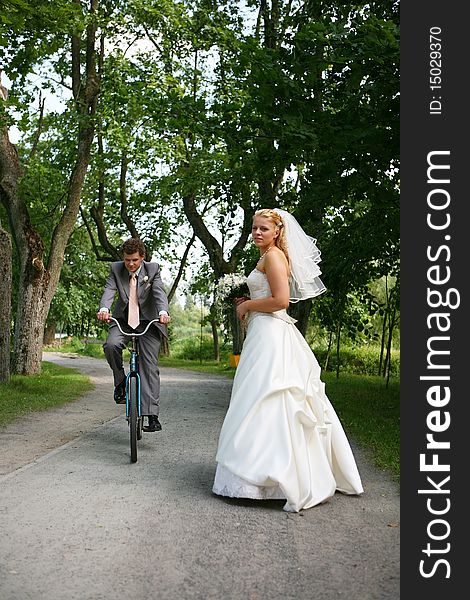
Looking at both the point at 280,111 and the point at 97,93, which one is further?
the point at 97,93

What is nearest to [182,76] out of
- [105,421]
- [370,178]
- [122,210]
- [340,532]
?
[122,210]

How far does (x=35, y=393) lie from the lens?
17188 millimetres

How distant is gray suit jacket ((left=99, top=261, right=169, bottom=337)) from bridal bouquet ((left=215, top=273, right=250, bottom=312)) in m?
3.19

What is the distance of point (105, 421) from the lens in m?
13.0

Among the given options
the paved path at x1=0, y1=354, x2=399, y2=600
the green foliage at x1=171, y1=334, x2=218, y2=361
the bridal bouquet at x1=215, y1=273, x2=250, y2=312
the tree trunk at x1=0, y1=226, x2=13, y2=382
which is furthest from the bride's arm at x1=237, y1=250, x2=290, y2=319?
the green foliage at x1=171, y1=334, x2=218, y2=361

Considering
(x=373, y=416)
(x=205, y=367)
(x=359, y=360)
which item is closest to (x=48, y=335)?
(x=205, y=367)

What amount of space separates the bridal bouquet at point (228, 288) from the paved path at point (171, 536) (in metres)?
3.99

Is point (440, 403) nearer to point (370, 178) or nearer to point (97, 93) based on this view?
point (370, 178)

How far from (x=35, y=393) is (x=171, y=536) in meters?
11.9

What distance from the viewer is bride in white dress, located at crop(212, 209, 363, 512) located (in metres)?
6.85

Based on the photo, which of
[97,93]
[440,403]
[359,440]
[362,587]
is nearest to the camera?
[362,587]

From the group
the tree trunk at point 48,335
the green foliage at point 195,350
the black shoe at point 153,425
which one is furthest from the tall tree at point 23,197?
the tree trunk at point 48,335

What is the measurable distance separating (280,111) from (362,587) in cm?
859

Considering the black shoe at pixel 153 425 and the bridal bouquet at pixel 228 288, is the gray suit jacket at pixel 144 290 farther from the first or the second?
the bridal bouquet at pixel 228 288
